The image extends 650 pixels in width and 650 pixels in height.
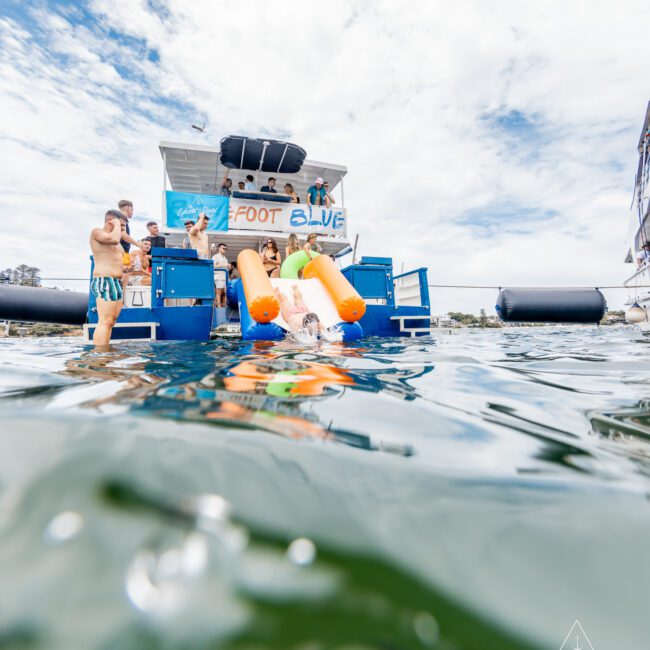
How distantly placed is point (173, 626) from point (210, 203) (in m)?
8.91

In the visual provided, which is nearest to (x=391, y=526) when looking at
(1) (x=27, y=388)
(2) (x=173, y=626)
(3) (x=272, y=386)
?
(2) (x=173, y=626)

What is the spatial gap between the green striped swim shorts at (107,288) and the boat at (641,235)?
8.67m

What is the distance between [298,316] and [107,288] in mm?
2097

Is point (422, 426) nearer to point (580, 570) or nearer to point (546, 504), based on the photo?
point (546, 504)

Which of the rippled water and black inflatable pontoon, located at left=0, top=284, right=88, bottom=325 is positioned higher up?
black inflatable pontoon, located at left=0, top=284, right=88, bottom=325

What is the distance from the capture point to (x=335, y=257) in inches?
400

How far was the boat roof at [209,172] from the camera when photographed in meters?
9.02

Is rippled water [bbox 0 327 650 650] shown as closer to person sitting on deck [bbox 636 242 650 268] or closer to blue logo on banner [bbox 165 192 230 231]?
blue logo on banner [bbox 165 192 230 231]

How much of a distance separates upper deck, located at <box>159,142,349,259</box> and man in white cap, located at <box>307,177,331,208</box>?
492 mm

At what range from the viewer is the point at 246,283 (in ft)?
14.6

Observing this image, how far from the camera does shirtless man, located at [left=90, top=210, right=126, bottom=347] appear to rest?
3803 mm

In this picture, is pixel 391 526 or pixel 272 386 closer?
pixel 391 526

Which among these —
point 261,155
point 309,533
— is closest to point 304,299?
point 309,533

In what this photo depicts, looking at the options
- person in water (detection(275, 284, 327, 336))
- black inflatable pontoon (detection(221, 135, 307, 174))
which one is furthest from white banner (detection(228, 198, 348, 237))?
person in water (detection(275, 284, 327, 336))
